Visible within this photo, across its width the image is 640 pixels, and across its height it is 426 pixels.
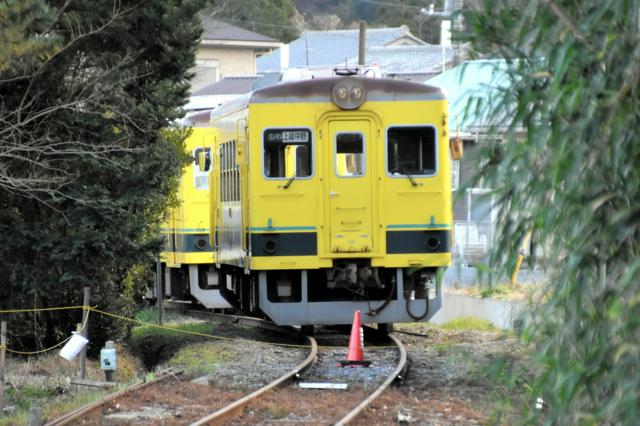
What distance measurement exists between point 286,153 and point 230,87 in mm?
28989

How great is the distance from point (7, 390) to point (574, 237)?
25.7 ft

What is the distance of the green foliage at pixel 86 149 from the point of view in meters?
11.9

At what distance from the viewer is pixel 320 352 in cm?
1320

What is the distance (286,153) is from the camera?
43.3 feet

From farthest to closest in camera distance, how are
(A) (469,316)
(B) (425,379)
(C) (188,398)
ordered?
(A) (469,316) < (B) (425,379) < (C) (188,398)

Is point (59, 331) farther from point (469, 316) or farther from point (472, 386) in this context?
point (469, 316)

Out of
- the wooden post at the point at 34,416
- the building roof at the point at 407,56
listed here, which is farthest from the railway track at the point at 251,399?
the building roof at the point at 407,56

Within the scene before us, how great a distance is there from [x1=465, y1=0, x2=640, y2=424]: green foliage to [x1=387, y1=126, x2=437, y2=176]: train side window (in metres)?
9.26

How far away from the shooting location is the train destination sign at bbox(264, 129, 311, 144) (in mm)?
13031

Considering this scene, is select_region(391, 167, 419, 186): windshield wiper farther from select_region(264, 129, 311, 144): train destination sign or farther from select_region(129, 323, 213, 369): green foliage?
select_region(129, 323, 213, 369): green foliage

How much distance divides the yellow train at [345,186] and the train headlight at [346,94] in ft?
0.04

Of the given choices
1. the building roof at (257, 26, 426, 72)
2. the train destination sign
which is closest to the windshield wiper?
the train destination sign

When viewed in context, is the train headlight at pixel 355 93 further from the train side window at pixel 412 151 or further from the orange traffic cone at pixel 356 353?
the orange traffic cone at pixel 356 353

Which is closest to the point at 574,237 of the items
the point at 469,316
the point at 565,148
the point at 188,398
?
the point at 565,148
